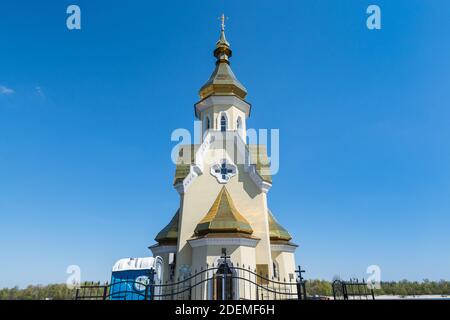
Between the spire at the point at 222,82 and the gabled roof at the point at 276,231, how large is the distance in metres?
10.0

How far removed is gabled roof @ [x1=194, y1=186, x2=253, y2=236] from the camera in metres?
14.8

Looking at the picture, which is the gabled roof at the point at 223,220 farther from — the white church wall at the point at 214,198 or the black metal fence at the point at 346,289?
the black metal fence at the point at 346,289

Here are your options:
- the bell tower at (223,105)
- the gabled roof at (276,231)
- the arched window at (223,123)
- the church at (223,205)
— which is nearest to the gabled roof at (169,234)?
the church at (223,205)

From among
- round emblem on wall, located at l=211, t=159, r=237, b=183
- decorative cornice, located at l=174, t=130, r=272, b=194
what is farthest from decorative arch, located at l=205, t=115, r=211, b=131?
round emblem on wall, located at l=211, t=159, r=237, b=183

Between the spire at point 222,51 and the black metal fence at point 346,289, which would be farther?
the spire at point 222,51

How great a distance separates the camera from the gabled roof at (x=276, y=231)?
1842cm

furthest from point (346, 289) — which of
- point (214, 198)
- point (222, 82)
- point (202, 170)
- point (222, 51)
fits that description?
point (222, 51)

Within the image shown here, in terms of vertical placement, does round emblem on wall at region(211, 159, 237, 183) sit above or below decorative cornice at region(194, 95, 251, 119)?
below

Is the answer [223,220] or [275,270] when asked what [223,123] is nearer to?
[223,220]

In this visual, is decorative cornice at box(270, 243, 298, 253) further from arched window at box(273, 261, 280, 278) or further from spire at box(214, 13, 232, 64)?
spire at box(214, 13, 232, 64)

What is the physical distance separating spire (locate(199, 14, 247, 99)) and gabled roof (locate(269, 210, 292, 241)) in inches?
394

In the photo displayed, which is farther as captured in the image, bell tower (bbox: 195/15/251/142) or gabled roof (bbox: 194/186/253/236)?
bell tower (bbox: 195/15/251/142)

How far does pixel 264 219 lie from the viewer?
55.9 ft
